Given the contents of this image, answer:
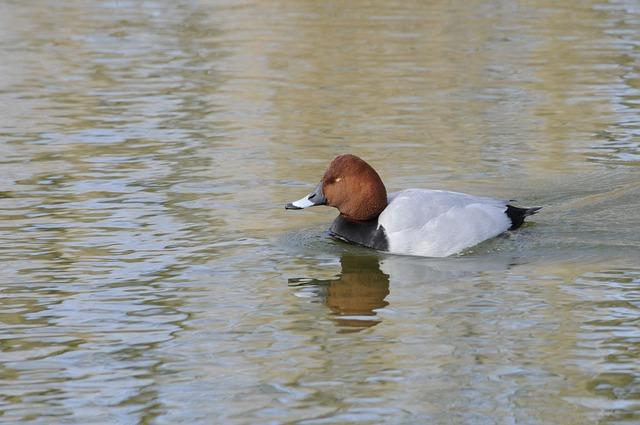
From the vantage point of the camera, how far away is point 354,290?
25.9ft

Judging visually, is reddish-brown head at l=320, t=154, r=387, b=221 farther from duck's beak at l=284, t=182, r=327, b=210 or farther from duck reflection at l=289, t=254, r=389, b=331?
duck reflection at l=289, t=254, r=389, b=331

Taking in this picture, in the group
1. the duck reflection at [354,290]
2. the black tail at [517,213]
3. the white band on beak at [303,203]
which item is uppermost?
the white band on beak at [303,203]

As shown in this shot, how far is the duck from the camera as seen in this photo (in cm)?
869

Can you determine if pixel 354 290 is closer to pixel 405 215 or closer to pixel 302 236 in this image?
pixel 405 215

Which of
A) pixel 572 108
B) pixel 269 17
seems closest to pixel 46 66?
pixel 269 17

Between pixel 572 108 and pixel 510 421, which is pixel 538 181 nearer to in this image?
pixel 572 108

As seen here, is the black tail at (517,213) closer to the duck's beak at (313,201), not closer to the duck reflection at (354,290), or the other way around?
the duck reflection at (354,290)

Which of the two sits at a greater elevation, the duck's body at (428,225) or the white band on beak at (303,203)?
the white band on beak at (303,203)

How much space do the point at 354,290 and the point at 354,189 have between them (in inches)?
46.7

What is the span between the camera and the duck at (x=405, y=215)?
869cm

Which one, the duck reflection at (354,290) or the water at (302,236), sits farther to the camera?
the duck reflection at (354,290)

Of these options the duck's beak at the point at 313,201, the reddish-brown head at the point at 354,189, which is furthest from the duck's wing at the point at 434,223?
the duck's beak at the point at 313,201

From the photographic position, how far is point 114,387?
19.6 ft

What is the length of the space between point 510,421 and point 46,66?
12608 millimetres
